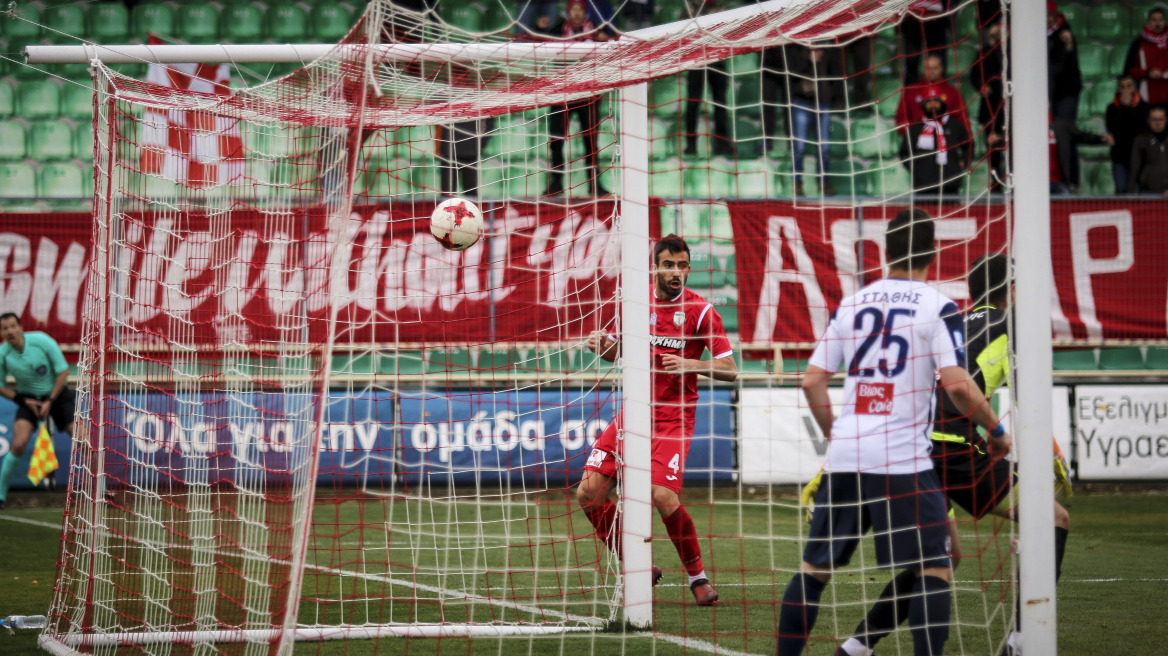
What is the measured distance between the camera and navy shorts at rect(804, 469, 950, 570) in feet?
13.0

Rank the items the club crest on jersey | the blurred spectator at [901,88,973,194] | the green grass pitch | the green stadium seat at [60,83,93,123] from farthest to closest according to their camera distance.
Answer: the green stadium seat at [60,83,93,123], the blurred spectator at [901,88,973,194], the green grass pitch, the club crest on jersey

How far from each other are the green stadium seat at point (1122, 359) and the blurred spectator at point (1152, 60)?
314 centimetres

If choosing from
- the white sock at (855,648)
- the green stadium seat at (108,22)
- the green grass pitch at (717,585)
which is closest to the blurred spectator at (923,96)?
the green grass pitch at (717,585)

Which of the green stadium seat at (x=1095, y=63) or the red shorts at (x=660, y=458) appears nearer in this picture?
the red shorts at (x=660, y=458)

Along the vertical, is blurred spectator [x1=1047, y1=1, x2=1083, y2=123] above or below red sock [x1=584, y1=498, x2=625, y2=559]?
above

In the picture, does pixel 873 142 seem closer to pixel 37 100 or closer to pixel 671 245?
pixel 671 245

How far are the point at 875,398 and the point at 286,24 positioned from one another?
42.6 feet

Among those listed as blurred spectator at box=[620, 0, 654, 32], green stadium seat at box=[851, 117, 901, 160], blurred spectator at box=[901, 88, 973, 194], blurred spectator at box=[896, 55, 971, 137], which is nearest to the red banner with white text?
blurred spectator at box=[901, 88, 973, 194]

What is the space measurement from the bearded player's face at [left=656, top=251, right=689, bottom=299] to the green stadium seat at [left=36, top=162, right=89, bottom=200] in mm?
10660

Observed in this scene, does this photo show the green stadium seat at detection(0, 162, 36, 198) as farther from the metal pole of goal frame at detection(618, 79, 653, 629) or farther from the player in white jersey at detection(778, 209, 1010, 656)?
the player in white jersey at detection(778, 209, 1010, 656)

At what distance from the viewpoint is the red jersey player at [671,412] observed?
19.0 ft

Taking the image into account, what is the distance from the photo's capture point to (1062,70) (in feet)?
41.7

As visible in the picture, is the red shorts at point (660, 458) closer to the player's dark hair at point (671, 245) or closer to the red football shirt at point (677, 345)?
the red football shirt at point (677, 345)

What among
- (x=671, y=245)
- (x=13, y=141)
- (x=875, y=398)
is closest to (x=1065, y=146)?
(x=671, y=245)
